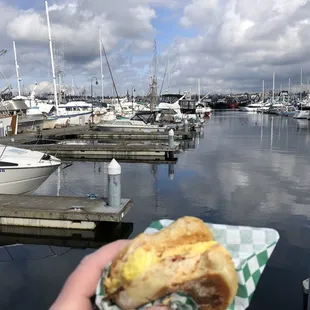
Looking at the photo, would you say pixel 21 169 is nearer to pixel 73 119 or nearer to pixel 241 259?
pixel 241 259

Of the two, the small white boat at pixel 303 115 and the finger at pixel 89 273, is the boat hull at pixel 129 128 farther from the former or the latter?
the small white boat at pixel 303 115

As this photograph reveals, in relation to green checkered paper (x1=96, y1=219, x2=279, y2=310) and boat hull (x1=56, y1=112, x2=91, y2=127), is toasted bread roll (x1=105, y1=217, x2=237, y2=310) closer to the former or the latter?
green checkered paper (x1=96, y1=219, x2=279, y2=310)

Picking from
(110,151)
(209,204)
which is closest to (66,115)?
(110,151)

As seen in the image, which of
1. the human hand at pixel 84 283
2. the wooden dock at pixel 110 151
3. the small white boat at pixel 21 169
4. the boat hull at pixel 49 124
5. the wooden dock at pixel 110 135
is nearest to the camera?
the human hand at pixel 84 283

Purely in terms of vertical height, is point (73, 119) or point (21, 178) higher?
point (73, 119)

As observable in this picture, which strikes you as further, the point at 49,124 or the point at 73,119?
the point at 73,119

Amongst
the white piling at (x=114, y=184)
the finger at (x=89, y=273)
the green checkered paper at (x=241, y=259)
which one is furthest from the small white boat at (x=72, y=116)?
the green checkered paper at (x=241, y=259)

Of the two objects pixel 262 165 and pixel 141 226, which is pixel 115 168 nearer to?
pixel 141 226
